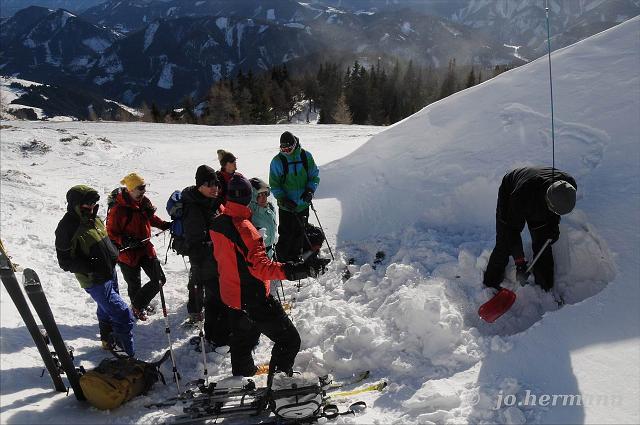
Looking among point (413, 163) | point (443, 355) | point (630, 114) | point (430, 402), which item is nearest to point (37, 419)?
point (430, 402)

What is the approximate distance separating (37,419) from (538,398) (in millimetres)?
4537

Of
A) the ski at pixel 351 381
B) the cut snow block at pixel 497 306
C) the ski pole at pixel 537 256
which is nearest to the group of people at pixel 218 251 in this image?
the ski at pixel 351 381

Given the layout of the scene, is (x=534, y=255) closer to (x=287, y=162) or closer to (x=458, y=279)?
(x=458, y=279)

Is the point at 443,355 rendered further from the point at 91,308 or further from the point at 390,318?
the point at 91,308

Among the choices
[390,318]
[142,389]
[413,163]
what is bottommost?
[142,389]

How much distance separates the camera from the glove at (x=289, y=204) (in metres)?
6.67

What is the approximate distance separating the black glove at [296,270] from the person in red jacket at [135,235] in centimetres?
235

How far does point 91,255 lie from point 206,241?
1.26 metres

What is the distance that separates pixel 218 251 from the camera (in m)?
4.40

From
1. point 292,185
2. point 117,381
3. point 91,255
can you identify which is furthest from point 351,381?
point 91,255

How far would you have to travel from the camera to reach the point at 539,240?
16.9ft

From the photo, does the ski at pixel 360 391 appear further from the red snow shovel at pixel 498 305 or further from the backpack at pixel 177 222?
the backpack at pixel 177 222

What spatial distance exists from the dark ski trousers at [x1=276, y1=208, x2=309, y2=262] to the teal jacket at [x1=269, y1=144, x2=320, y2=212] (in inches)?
8.2

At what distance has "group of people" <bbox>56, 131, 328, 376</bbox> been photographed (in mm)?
4273
